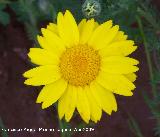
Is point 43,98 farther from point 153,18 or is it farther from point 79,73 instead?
point 153,18

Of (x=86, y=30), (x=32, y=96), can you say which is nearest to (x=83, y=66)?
(x=86, y=30)

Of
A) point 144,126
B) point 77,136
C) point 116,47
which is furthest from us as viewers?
point 144,126

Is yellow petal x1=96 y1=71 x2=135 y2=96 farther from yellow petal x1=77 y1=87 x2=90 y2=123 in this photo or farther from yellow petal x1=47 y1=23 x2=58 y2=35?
yellow petal x1=47 y1=23 x2=58 y2=35

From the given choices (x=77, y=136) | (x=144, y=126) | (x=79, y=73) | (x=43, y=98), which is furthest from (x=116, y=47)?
(x=144, y=126)

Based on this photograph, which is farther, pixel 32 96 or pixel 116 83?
pixel 32 96

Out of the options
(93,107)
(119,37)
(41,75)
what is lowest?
(93,107)

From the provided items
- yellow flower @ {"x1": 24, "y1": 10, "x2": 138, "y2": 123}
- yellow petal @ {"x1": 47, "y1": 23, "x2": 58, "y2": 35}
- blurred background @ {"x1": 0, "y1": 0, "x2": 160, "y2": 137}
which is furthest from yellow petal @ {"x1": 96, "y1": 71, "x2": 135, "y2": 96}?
blurred background @ {"x1": 0, "y1": 0, "x2": 160, "y2": 137}

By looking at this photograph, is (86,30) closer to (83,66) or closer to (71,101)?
(83,66)
